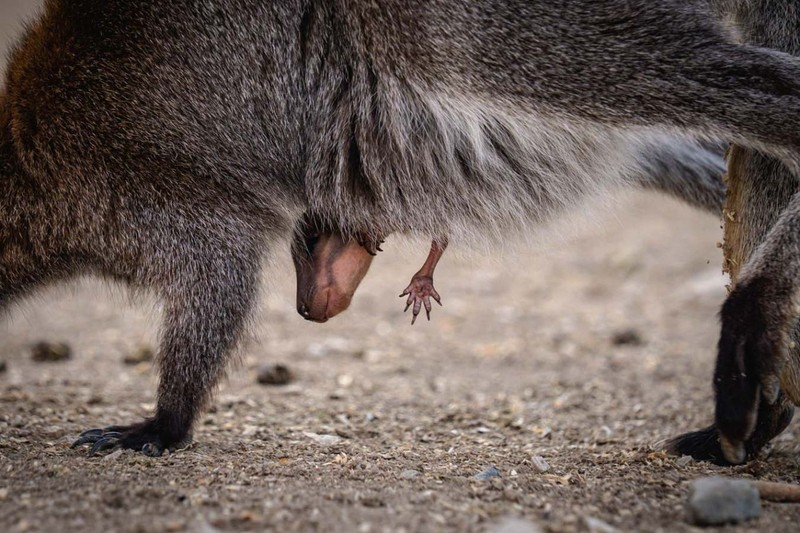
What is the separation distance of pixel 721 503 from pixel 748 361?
72 cm

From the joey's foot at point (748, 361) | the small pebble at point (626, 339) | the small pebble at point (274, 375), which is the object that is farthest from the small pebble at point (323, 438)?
the small pebble at point (626, 339)

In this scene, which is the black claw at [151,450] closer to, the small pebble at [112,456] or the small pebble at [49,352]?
the small pebble at [112,456]

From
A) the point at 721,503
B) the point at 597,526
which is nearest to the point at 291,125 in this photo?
the point at 597,526

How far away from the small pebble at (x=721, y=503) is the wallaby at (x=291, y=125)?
1271 mm

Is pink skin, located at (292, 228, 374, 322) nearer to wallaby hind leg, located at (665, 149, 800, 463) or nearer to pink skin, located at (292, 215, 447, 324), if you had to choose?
pink skin, located at (292, 215, 447, 324)

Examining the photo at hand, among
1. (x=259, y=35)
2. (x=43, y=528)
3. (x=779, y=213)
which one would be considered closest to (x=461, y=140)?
(x=259, y=35)

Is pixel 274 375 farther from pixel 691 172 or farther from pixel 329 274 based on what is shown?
pixel 691 172

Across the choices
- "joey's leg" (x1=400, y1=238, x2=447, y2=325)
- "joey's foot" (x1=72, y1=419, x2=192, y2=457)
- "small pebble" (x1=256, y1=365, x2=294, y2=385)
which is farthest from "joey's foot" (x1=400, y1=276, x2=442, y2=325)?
"small pebble" (x1=256, y1=365, x2=294, y2=385)

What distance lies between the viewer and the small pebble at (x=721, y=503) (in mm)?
3049

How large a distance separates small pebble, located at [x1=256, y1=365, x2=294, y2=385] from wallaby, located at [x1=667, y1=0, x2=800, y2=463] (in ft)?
8.88

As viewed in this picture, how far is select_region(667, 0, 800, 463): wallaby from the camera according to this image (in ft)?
11.6

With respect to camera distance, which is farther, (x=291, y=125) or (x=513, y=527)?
(x=291, y=125)

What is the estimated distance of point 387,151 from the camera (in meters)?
4.47

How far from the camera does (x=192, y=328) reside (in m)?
4.30
